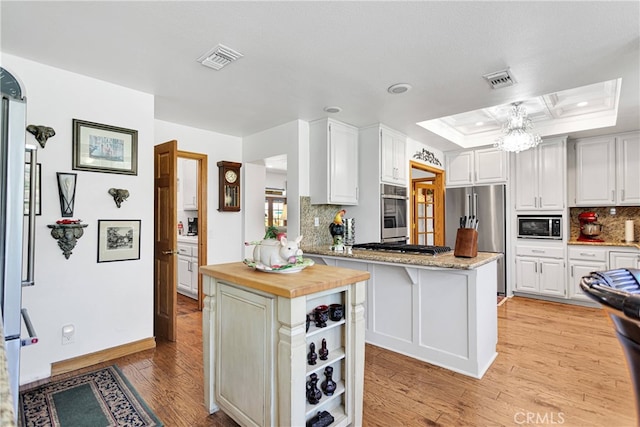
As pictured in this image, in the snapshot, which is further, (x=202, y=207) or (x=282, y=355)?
(x=202, y=207)

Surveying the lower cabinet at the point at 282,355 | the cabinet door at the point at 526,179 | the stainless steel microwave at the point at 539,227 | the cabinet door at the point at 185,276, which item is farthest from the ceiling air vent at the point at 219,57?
the stainless steel microwave at the point at 539,227

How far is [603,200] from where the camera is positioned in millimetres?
4492

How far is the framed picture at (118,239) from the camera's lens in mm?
2786

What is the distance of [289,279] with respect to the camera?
1.67 m

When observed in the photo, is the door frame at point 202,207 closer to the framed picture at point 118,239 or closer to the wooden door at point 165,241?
the wooden door at point 165,241

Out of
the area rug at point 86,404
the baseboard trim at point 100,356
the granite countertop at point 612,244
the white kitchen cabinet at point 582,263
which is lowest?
the area rug at point 86,404

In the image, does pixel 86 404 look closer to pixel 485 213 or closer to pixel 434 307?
pixel 434 307

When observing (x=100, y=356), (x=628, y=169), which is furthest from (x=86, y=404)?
(x=628, y=169)

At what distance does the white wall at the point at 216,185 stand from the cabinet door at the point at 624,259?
4943 mm

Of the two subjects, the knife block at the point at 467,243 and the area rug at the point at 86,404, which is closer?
the area rug at the point at 86,404

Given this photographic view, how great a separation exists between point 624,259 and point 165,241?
5.53 m

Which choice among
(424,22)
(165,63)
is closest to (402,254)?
(424,22)

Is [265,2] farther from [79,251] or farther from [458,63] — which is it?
[79,251]

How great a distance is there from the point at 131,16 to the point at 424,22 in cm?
173
